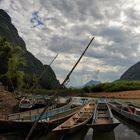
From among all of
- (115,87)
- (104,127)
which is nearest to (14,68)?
(115,87)

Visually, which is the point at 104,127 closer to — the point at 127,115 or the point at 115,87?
the point at 127,115

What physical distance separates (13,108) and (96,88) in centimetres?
6685

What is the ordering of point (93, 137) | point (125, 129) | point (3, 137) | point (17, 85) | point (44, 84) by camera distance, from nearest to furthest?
point (3, 137) < point (93, 137) < point (125, 129) < point (17, 85) < point (44, 84)

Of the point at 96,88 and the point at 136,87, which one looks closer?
the point at 136,87

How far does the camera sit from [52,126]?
26.5 m

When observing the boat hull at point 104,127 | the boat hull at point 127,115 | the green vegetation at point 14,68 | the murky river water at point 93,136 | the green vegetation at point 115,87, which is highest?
the green vegetation at point 14,68

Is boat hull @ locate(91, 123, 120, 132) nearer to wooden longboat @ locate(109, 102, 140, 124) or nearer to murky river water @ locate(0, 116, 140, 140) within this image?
murky river water @ locate(0, 116, 140, 140)

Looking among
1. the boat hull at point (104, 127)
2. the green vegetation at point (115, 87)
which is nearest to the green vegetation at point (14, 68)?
the green vegetation at point (115, 87)

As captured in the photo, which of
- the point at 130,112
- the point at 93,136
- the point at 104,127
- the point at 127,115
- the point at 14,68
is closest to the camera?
the point at 104,127

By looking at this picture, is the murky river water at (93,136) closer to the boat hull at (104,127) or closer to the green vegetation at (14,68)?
the boat hull at (104,127)

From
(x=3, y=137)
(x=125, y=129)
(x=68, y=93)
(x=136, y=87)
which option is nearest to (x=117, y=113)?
(x=125, y=129)

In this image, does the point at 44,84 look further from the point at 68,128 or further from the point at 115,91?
the point at 68,128

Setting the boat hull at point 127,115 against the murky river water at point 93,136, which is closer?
the murky river water at point 93,136

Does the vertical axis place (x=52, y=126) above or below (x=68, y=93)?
below
